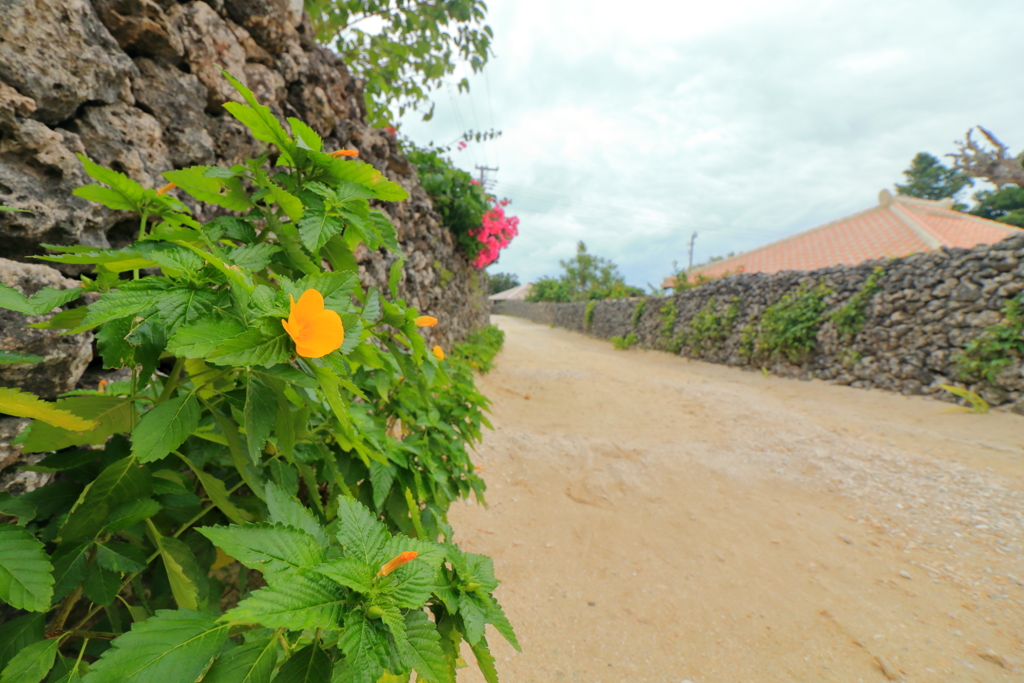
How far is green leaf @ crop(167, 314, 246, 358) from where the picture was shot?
1.72 feet

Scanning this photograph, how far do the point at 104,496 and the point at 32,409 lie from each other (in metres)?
0.25

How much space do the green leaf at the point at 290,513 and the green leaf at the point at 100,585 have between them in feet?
0.93

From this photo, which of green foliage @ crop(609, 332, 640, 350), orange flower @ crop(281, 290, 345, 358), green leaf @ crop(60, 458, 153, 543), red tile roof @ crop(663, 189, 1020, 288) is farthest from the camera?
green foliage @ crop(609, 332, 640, 350)

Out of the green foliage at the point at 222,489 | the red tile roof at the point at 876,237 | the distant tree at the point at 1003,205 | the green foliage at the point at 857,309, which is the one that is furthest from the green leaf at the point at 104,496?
the distant tree at the point at 1003,205

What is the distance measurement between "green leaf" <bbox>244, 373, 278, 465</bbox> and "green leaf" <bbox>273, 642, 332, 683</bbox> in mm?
291

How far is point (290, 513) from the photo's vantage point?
763 millimetres

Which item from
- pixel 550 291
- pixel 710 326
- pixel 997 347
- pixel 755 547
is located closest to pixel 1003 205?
pixel 710 326

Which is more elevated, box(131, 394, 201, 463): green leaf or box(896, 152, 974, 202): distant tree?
box(896, 152, 974, 202): distant tree

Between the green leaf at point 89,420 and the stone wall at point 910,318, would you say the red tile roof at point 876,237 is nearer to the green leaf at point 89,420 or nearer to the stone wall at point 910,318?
the stone wall at point 910,318

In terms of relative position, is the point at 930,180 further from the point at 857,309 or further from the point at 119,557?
the point at 119,557

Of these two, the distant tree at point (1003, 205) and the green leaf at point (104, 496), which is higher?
the distant tree at point (1003, 205)

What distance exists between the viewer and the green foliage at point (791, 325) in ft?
23.7

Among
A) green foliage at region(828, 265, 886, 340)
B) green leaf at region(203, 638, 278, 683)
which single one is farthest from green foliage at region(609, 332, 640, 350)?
green leaf at region(203, 638, 278, 683)

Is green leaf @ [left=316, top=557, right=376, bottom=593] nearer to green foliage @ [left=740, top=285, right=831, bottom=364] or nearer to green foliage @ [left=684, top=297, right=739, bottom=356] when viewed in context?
green foliage @ [left=740, top=285, right=831, bottom=364]
